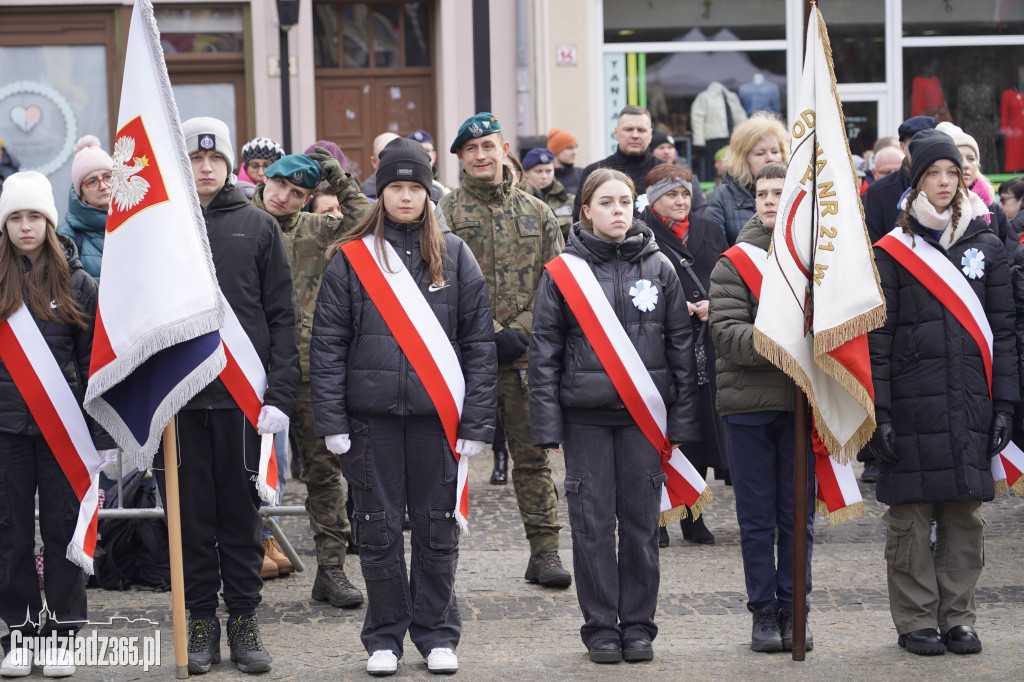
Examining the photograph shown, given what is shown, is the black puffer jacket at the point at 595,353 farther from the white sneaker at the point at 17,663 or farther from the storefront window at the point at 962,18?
the storefront window at the point at 962,18

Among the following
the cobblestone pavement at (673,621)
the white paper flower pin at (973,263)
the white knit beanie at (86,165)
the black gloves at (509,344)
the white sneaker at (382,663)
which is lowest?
the cobblestone pavement at (673,621)

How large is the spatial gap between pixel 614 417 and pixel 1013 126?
10886mm

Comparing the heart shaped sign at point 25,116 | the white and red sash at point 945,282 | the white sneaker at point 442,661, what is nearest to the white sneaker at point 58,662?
the white sneaker at point 442,661

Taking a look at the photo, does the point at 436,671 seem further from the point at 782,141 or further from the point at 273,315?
the point at 782,141

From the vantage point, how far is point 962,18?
48.6 feet

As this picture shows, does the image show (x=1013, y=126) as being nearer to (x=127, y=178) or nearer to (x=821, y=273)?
(x=821, y=273)

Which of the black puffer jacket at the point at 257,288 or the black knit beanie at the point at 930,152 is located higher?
the black knit beanie at the point at 930,152

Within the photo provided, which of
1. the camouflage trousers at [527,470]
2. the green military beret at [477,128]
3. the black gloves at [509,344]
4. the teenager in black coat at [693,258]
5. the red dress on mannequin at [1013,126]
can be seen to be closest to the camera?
the black gloves at [509,344]

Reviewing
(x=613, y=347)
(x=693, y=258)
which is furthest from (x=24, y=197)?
(x=693, y=258)

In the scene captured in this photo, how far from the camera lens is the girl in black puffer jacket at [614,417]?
5.64 m

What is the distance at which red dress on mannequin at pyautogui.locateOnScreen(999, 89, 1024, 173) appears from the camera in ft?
48.9

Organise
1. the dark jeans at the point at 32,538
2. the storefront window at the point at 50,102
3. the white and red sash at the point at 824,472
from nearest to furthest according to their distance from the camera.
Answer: the dark jeans at the point at 32,538 → the white and red sash at the point at 824,472 → the storefront window at the point at 50,102

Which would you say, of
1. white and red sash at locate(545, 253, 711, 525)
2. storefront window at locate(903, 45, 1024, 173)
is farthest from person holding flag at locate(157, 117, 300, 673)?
storefront window at locate(903, 45, 1024, 173)

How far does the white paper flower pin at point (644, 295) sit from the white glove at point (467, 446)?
87 cm
